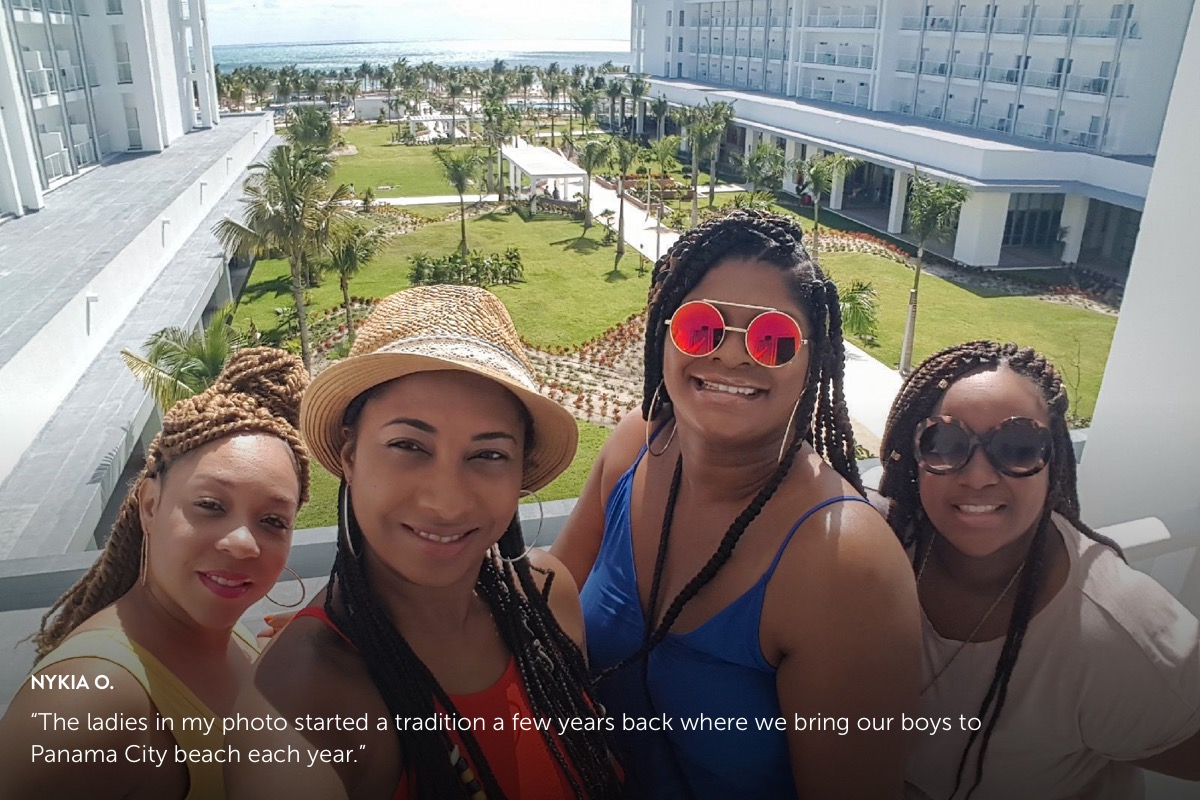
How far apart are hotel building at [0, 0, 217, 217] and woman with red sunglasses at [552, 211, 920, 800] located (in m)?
20.1

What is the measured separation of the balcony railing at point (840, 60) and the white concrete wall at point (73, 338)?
1223 inches

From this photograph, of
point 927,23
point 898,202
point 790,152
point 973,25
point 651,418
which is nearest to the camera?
point 651,418

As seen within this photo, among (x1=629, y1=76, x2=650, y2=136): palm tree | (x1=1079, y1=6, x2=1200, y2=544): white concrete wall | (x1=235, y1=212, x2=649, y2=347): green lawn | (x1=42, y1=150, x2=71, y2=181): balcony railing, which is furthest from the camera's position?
(x1=629, y1=76, x2=650, y2=136): palm tree

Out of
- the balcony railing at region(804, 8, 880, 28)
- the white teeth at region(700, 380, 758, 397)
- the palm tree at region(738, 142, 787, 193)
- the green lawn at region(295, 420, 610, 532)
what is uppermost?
the balcony railing at region(804, 8, 880, 28)

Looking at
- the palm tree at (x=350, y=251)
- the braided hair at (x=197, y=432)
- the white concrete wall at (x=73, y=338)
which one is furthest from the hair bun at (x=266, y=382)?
the palm tree at (x=350, y=251)

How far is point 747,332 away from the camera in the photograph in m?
1.85

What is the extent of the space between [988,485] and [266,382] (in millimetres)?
1837

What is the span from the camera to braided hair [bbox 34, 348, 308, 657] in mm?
1947

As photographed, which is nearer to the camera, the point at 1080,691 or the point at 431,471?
the point at 431,471

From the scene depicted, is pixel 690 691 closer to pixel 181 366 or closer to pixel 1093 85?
pixel 181 366

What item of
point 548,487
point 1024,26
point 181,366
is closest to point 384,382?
point 181,366

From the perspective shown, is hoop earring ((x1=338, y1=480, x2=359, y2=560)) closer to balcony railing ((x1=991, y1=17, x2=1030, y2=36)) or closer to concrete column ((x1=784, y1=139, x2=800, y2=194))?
balcony railing ((x1=991, y1=17, x2=1030, y2=36))

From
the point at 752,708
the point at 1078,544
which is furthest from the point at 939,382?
the point at 752,708

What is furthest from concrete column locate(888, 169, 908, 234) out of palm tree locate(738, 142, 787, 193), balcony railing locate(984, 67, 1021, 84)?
balcony railing locate(984, 67, 1021, 84)
